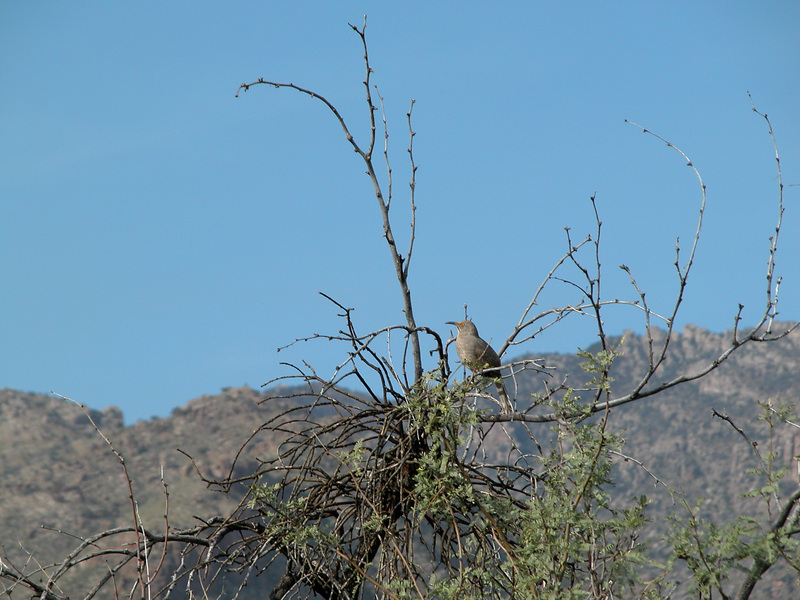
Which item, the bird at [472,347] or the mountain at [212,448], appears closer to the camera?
the bird at [472,347]

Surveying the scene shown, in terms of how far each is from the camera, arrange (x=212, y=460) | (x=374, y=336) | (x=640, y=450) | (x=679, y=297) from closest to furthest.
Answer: (x=679, y=297)
(x=374, y=336)
(x=212, y=460)
(x=640, y=450)

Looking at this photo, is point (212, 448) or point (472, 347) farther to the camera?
point (212, 448)

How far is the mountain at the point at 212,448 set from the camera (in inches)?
1321

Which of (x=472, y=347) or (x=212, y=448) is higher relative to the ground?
(x=212, y=448)

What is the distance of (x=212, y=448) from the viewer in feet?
131

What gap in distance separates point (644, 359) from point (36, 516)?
45332mm

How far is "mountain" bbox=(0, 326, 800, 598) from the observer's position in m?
33.6

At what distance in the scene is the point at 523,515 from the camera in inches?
134

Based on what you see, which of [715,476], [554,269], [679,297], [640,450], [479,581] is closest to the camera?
[479,581]

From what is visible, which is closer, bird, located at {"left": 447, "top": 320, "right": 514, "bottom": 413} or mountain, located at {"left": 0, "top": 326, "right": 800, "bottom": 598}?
bird, located at {"left": 447, "top": 320, "right": 514, "bottom": 413}

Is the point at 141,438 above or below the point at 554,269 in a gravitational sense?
above

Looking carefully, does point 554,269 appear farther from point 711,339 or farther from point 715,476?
point 711,339

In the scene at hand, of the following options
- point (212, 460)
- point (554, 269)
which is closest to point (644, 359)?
point (212, 460)

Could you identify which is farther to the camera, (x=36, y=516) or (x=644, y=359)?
(x=644, y=359)
